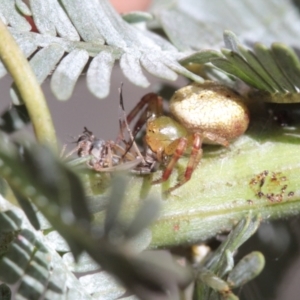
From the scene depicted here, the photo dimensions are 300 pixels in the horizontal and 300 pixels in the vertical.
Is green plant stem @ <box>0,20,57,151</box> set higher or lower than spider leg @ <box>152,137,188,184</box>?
higher

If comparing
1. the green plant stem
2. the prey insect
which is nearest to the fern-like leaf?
the green plant stem

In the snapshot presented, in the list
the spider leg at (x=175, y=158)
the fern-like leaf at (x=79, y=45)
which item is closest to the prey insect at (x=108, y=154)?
the spider leg at (x=175, y=158)

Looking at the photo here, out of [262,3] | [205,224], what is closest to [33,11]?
[205,224]

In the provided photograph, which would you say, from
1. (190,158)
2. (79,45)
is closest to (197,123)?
(190,158)

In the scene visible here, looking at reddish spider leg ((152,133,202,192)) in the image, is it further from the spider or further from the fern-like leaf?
the fern-like leaf

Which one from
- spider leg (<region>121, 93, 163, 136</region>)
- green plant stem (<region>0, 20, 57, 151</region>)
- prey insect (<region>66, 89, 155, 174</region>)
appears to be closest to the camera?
green plant stem (<region>0, 20, 57, 151</region>)

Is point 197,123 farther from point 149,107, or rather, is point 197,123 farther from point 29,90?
point 29,90

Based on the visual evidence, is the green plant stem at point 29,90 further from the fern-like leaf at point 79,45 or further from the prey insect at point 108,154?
the prey insect at point 108,154
